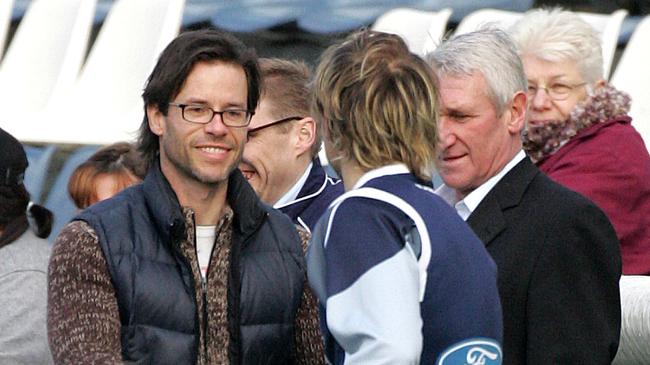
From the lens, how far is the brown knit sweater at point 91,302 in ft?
10.2

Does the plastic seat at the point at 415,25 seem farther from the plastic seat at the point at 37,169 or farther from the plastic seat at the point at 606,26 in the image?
the plastic seat at the point at 37,169

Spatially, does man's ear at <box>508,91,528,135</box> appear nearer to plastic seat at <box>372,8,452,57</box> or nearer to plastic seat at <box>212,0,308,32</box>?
plastic seat at <box>372,8,452,57</box>

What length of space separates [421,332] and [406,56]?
509 mm

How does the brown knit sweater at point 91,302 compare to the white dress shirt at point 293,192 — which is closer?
the brown knit sweater at point 91,302

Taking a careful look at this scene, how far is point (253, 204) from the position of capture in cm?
335

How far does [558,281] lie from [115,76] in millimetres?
6136

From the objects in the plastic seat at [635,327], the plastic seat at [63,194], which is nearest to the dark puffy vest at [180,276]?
the plastic seat at [635,327]

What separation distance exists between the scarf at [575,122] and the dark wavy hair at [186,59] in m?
1.13

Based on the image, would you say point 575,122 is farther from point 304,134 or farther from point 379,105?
point 379,105

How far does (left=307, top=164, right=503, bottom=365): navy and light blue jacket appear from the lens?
2.82 m

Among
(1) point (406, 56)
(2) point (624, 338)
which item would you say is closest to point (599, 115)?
(2) point (624, 338)

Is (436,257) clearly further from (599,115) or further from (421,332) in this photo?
(599,115)

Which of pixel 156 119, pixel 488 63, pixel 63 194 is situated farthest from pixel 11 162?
pixel 63 194

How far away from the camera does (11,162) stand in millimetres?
4121
